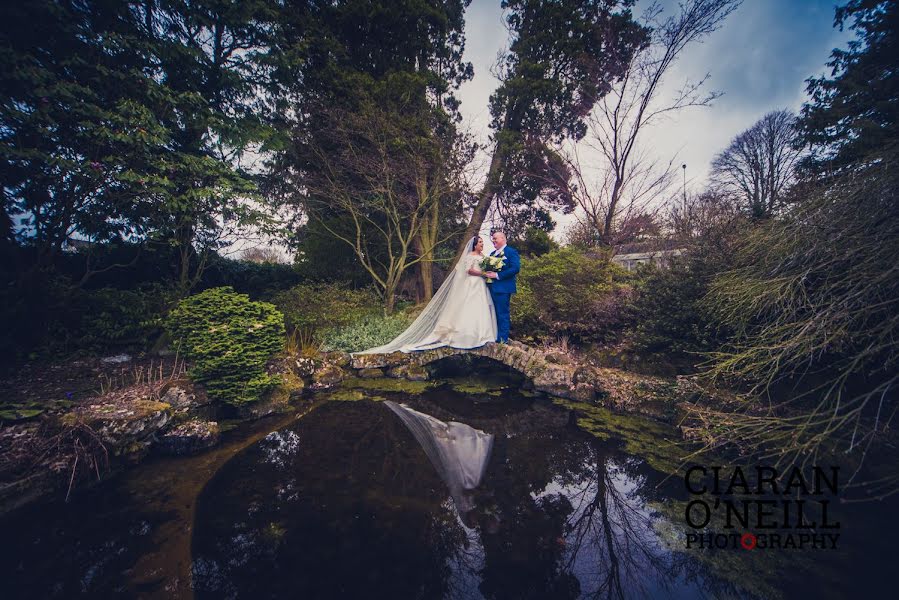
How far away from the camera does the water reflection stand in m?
2.10

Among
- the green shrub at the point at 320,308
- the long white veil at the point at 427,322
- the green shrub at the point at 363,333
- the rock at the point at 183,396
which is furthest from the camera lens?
the green shrub at the point at 320,308

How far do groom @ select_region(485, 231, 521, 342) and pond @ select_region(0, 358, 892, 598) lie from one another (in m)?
2.76

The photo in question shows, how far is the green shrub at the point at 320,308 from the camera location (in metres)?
8.03

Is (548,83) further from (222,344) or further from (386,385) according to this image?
(222,344)

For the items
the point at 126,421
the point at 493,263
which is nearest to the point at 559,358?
the point at 493,263

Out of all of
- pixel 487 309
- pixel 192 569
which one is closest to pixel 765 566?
pixel 192 569

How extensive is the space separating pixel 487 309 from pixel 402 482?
12.7 ft

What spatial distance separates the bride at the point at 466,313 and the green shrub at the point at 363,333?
4.61 ft

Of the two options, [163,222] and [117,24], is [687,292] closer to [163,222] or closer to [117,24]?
[163,222]

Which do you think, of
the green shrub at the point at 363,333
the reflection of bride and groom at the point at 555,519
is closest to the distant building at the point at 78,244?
the green shrub at the point at 363,333

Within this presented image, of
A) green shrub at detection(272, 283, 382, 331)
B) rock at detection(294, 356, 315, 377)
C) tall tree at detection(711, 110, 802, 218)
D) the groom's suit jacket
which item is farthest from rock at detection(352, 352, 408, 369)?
tall tree at detection(711, 110, 802, 218)

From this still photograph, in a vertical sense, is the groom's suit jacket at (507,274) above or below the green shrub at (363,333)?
above

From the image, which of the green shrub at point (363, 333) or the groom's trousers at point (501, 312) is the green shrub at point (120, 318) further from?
the groom's trousers at point (501, 312)

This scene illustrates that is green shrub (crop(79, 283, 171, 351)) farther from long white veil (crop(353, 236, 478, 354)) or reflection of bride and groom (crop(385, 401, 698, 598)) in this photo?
reflection of bride and groom (crop(385, 401, 698, 598))
